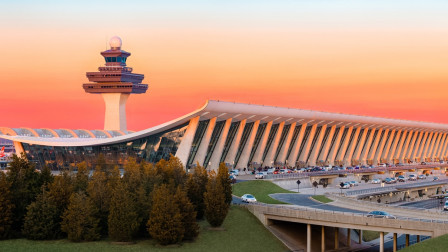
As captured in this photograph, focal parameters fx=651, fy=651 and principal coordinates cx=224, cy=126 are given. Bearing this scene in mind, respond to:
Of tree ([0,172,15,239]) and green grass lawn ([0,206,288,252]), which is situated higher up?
tree ([0,172,15,239])

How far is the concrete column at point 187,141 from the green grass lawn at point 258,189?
15236 mm

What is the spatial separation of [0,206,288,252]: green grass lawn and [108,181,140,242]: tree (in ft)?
2.81

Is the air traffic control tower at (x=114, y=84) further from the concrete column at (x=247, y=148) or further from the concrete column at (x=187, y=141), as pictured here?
the concrete column at (x=187, y=141)

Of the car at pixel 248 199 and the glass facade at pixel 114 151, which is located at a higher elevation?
the glass facade at pixel 114 151

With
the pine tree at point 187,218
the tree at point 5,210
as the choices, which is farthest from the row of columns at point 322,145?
the tree at point 5,210

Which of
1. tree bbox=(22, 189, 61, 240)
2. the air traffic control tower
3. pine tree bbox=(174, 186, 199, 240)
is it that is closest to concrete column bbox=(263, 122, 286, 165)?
the air traffic control tower

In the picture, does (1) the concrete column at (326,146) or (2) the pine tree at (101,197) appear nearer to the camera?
(2) the pine tree at (101,197)

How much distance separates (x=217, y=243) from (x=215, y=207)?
376 cm

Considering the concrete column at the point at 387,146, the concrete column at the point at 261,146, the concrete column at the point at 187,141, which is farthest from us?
the concrete column at the point at 387,146

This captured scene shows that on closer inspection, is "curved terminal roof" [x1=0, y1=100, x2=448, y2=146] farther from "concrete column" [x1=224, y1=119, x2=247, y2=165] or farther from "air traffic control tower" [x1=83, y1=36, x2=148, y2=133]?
"air traffic control tower" [x1=83, y1=36, x2=148, y2=133]

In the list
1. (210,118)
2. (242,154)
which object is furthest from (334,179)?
(210,118)

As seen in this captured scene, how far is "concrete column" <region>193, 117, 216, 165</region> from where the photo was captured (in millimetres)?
87750

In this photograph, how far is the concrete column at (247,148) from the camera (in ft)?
317

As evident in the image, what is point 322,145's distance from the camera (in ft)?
393
